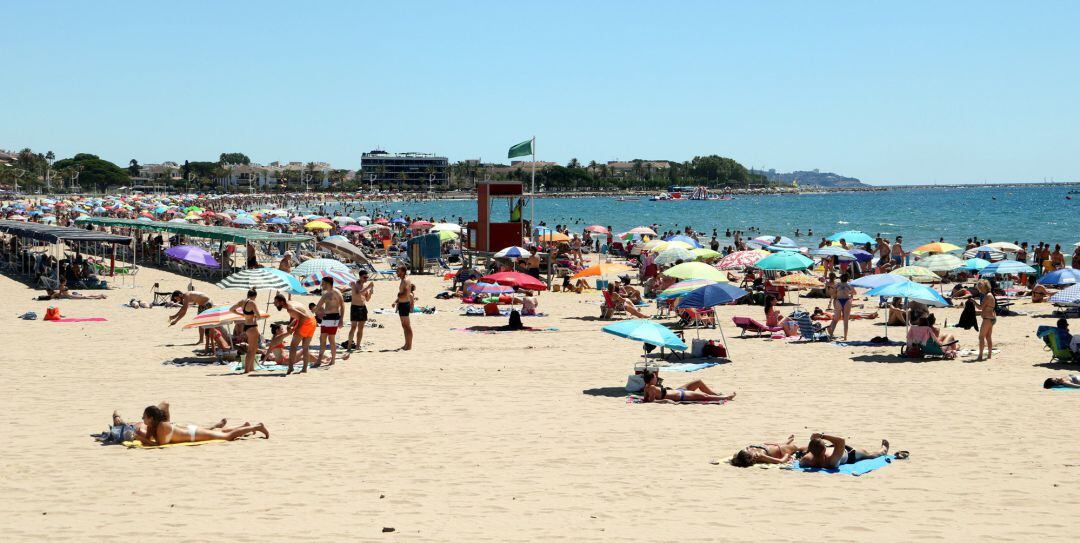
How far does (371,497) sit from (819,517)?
9.94 feet

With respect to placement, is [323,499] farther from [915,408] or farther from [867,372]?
[867,372]

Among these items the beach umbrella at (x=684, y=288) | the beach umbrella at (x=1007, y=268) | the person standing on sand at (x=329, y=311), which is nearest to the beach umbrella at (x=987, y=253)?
the beach umbrella at (x=1007, y=268)

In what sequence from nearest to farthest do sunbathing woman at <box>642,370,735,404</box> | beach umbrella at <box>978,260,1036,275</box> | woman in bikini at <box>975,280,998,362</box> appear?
sunbathing woman at <box>642,370,735,404</box> < woman in bikini at <box>975,280,998,362</box> < beach umbrella at <box>978,260,1036,275</box>

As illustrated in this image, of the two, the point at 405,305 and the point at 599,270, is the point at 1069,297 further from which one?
the point at 405,305

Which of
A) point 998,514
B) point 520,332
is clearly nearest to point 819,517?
point 998,514

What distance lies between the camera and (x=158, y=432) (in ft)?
26.8

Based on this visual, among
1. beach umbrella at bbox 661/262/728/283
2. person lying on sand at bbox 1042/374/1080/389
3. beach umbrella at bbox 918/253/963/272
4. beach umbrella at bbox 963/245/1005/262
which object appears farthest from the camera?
beach umbrella at bbox 963/245/1005/262

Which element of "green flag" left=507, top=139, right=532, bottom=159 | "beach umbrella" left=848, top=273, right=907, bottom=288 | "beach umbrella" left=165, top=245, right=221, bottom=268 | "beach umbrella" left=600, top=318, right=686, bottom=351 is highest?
"green flag" left=507, top=139, right=532, bottom=159

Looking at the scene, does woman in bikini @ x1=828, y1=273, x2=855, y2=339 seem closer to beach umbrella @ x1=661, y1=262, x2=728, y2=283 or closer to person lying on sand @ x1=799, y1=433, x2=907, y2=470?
beach umbrella @ x1=661, y1=262, x2=728, y2=283

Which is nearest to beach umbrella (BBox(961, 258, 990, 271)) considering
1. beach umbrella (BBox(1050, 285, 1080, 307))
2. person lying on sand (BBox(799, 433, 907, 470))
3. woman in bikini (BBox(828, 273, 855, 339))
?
beach umbrella (BBox(1050, 285, 1080, 307))

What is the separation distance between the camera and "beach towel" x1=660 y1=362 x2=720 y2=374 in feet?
40.7

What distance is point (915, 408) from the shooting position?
32.9 ft

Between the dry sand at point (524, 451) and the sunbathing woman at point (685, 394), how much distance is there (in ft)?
0.82

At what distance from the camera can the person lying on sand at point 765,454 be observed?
7738 millimetres
